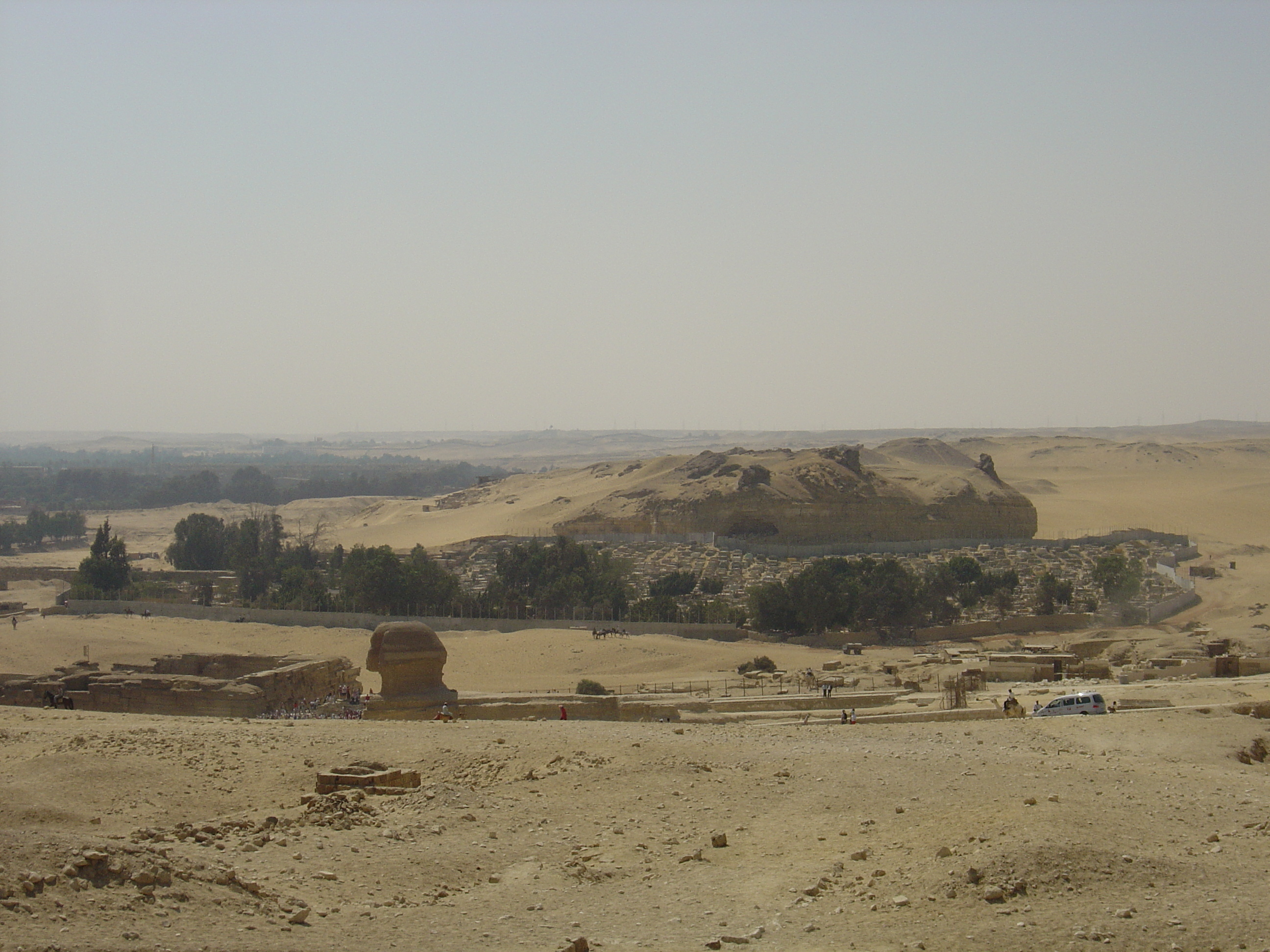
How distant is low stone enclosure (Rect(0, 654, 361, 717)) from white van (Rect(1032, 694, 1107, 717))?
1162cm

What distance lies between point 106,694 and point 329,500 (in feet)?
257

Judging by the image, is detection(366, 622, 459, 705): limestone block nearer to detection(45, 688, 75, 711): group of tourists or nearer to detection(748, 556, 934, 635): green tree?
detection(45, 688, 75, 711): group of tourists

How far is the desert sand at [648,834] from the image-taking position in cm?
779

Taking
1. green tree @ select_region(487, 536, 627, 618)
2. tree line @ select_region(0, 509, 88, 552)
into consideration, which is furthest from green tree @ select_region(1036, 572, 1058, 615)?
tree line @ select_region(0, 509, 88, 552)

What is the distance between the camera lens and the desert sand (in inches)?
307

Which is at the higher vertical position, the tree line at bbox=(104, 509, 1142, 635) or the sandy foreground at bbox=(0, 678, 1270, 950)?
the sandy foreground at bbox=(0, 678, 1270, 950)

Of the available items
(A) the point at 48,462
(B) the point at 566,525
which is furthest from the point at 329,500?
(A) the point at 48,462

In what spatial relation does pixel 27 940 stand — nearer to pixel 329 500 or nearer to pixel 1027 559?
pixel 1027 559

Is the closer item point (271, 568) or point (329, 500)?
point (271, 568)

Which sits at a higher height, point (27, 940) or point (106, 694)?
point (27, 940)

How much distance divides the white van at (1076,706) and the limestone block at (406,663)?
8.59m

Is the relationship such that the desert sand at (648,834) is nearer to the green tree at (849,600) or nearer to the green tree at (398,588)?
the green tree at (849,600)

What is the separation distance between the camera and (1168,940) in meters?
7.69

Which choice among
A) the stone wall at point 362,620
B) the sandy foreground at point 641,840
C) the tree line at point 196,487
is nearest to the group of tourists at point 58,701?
the sandy foreground at point 641,840
